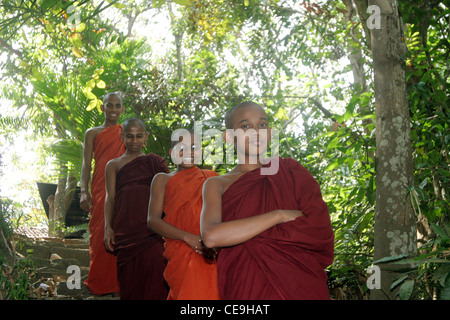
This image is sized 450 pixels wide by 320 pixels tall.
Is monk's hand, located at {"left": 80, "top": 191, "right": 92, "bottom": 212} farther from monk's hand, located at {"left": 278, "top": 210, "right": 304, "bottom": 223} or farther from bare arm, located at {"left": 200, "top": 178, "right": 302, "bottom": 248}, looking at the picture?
monk's hand, located at {"left": 278, "top": 210, "right": 304, "bottom": 223}

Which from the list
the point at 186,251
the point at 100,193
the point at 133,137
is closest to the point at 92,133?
the point at 100,193

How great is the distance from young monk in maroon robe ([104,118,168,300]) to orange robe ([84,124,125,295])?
0.56 meters

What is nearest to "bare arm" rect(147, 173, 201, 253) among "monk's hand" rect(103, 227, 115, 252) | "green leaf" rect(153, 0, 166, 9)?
"monk's hand" rect(103, 227, 115, 252)

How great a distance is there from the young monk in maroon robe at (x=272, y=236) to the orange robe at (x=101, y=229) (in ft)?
9.29

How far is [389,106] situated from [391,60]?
34 cm

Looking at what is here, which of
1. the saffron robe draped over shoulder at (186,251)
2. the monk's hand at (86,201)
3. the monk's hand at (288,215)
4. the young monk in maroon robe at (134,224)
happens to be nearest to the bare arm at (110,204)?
the young monk in maroon robe at (134,224)

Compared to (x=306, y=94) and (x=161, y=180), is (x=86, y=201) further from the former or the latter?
(x=306, y=94)

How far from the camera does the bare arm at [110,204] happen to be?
14.2ft

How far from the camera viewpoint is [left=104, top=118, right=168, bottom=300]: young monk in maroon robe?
13.1ft

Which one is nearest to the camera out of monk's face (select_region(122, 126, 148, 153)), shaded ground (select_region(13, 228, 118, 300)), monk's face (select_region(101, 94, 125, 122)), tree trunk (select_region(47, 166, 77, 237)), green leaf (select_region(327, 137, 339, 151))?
green leaf (select_region(327, 137, 339, 151))

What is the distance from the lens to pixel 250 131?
7.99 ft

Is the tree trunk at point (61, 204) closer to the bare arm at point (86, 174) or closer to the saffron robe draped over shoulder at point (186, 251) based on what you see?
the bare arm at point (86, 174)
